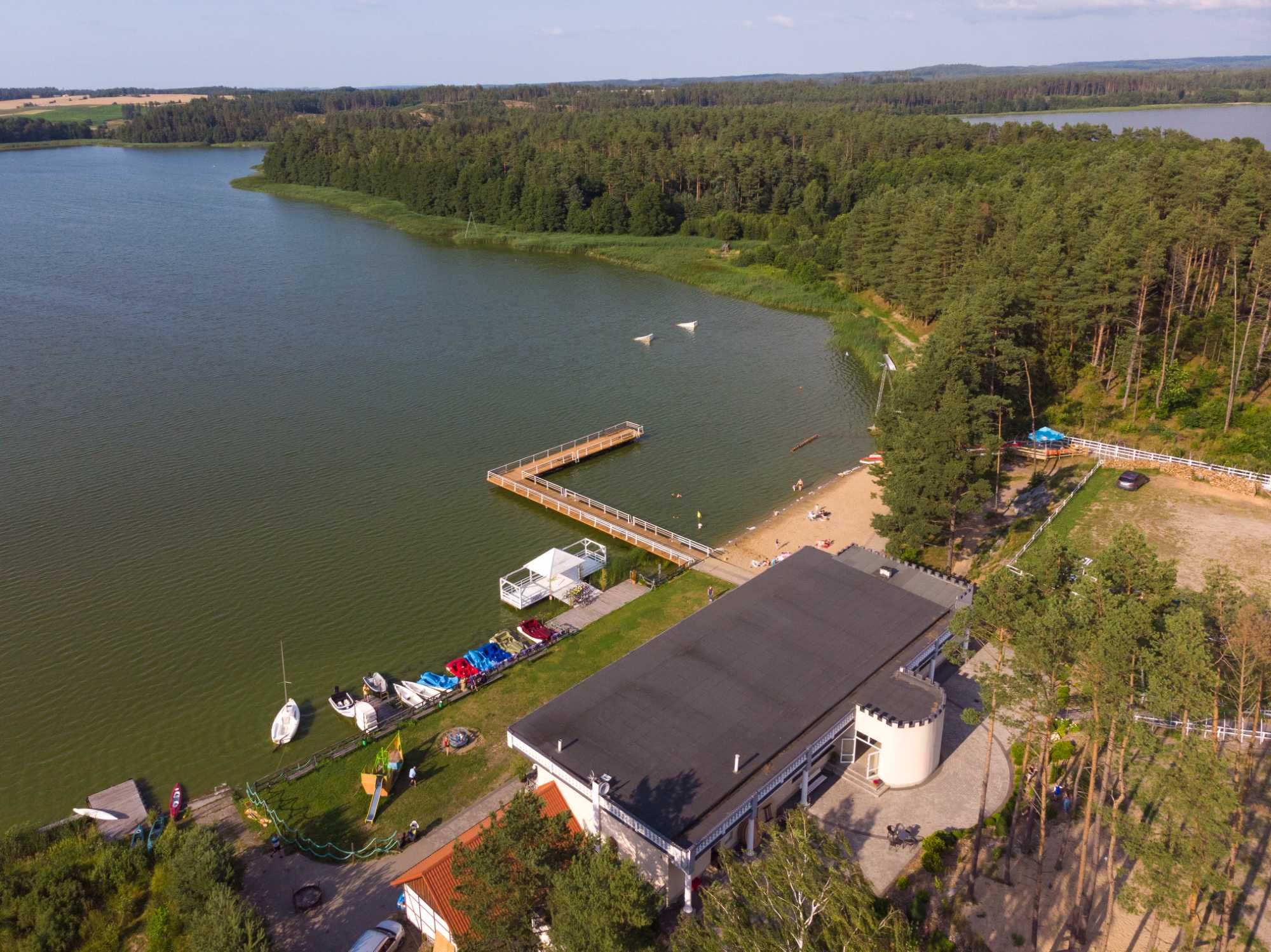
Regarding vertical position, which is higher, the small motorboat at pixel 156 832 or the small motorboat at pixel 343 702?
the small motorboat at pixel 156 832

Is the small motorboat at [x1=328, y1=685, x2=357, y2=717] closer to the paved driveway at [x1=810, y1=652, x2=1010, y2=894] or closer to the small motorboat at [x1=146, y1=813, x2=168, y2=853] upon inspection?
the small motorboat at [x1=146, y1=813, x2=168, y2=853]

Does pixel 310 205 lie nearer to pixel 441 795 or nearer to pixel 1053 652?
pixel 441 795

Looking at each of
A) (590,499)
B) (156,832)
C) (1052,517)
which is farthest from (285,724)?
(1052,517)

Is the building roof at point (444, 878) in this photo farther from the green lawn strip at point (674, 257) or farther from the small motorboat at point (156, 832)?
the green lawn strip at point (674, 257)

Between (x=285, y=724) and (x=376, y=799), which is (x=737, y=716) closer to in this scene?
(x=376, y=799)

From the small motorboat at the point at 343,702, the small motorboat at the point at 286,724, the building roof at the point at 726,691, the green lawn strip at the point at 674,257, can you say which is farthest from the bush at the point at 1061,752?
the green lawn strip at the point at 674,257

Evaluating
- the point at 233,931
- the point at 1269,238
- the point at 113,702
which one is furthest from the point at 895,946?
the point at 1269,238
